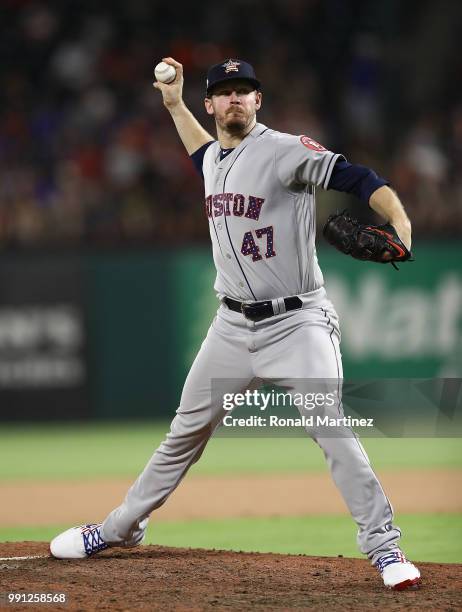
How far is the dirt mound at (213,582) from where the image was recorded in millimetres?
4078

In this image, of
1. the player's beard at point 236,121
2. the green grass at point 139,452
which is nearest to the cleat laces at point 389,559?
the player's beard at point 236,121

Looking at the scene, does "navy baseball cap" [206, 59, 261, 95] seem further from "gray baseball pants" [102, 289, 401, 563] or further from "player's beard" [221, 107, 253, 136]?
"gray baseball pants" [102, 289, 401, 563]

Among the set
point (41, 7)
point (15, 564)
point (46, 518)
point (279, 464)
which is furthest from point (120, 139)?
point (15, 564)

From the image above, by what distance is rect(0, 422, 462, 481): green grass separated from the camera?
8.81 metres

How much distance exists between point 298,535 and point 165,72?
2658mm

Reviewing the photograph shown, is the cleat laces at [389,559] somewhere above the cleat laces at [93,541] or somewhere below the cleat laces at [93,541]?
above

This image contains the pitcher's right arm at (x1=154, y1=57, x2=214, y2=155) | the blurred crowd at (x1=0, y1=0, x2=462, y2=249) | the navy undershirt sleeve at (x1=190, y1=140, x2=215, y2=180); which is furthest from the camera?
the blurred crowd at (x1=0, y1=0, x2=462, y2=249)

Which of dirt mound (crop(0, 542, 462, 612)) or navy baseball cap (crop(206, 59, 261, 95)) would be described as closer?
dirt mound (crop(0, 542, 462, 612))

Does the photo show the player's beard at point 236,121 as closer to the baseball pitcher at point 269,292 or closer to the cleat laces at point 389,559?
the baseball pitcher at point 269,292

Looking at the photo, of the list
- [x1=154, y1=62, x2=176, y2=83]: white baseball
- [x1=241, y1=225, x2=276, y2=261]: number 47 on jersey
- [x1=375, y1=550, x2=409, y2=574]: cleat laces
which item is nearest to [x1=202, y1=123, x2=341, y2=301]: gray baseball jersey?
[x1=241, y1=225, x2=276, y2=261]: number 47 on jersey

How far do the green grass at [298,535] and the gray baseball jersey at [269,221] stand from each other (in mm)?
1635

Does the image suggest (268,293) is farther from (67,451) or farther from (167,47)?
(167,47)

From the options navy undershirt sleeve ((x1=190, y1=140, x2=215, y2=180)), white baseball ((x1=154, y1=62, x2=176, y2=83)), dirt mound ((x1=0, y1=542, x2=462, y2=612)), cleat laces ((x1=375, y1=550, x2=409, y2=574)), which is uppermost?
white baseball ((x1=154, y1=62, x2=176, y2=83))

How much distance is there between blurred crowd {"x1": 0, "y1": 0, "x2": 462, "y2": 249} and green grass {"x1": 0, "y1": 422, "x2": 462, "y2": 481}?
77.5 inches
